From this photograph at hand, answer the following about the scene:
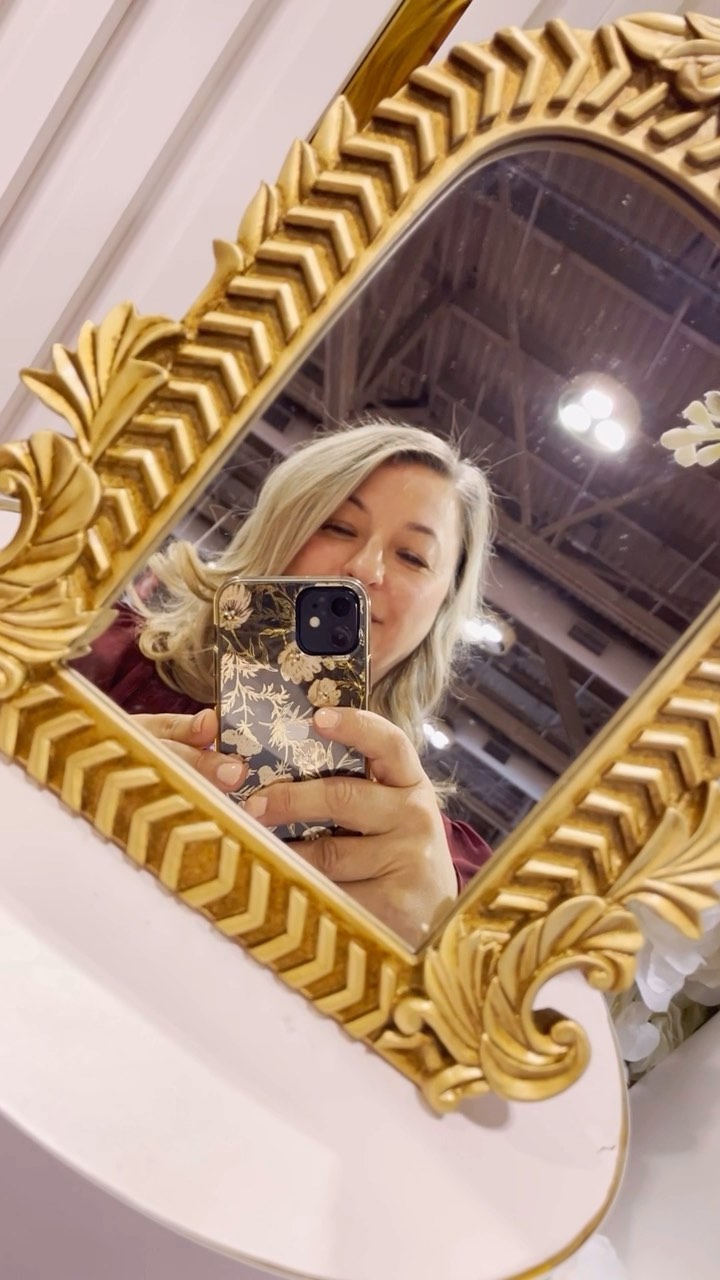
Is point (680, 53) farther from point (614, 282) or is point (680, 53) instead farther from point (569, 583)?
point (569, 583)

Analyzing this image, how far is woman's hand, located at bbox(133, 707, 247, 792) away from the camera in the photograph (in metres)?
0.35

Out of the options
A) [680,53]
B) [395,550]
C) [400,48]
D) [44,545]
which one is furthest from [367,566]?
[400,48]

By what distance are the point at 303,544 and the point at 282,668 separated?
0.05 meters

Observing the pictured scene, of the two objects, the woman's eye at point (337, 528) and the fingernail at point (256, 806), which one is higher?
the woman's eye at point (337, 528)

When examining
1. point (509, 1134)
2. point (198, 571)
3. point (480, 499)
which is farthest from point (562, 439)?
point (509, 1134)

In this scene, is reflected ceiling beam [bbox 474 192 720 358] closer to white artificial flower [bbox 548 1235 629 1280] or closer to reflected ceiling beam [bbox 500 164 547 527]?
reflected ceiling beam [bbox 500 164 547 527]

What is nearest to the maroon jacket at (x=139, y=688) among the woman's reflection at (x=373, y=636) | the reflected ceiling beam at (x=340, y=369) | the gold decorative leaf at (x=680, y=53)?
the woman's reflection at (x=373, y=636)

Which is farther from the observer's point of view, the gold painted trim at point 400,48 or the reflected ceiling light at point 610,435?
the gold painted trim at point 400,48

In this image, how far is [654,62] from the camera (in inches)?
15.0

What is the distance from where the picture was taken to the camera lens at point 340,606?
0.35m

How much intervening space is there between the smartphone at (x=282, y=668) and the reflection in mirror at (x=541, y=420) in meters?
0.03

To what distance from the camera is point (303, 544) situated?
0.36 meters

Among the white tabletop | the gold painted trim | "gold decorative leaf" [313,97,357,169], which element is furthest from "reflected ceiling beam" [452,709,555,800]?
the gold painted trim

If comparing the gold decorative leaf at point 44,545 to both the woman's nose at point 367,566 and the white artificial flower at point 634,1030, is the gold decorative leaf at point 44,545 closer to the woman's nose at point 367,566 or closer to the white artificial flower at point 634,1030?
the woman's nose at point 367,566
